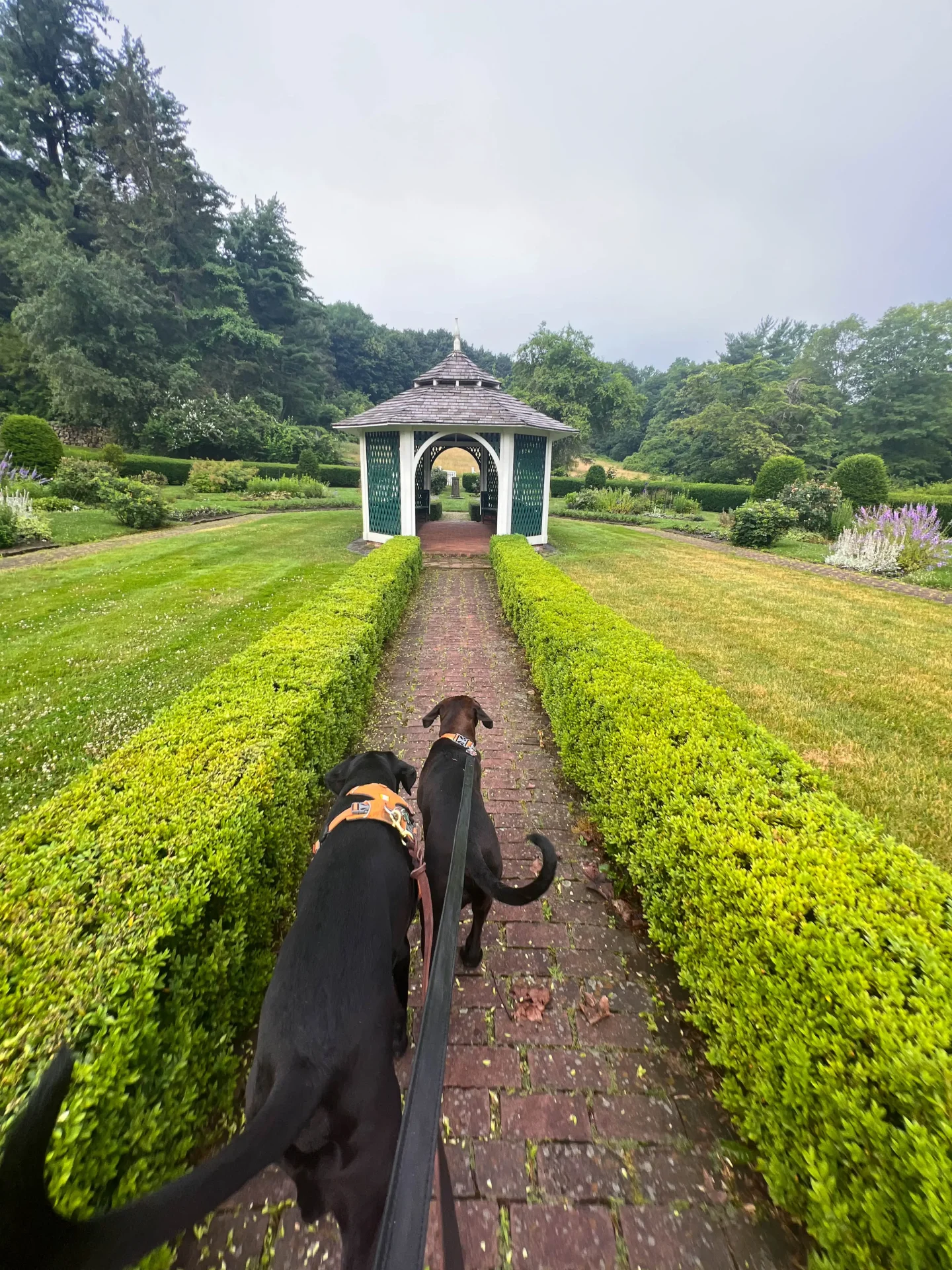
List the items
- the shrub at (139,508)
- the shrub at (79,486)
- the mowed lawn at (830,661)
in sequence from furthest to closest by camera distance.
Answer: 1. the shrub at (79,486)
2. the shrub at (139,508)
3. the mowed lawn at (830,661)

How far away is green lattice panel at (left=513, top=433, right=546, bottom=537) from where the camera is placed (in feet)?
41.4

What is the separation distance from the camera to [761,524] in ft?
49.9

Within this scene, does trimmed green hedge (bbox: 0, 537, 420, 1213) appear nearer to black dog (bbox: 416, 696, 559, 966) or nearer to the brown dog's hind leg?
black dog (bbox: 416, 696, 559, 966)

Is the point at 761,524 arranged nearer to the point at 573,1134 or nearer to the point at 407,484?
the point at 407,484

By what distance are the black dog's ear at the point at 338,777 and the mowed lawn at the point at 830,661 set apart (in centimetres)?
359

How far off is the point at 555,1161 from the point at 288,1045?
109 cm

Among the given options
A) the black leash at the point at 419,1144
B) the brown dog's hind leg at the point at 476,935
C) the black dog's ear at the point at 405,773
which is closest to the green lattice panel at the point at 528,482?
the black dog's ear at the point at 405,773

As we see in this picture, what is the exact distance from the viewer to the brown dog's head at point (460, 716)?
135 inches

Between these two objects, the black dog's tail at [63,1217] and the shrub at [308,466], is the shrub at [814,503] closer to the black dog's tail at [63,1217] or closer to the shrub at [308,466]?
the black dog's tail at [63,1217]

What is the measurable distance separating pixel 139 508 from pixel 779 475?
22164 mm

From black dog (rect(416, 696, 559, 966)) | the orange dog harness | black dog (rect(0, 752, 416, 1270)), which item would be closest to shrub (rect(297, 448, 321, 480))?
black dog (rect(416, 696, 559, 966))

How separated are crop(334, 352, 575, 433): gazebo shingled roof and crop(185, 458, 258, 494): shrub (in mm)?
12502

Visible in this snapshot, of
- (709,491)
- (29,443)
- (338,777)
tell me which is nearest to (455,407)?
(338,777)

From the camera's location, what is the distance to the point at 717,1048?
180 centimetres
